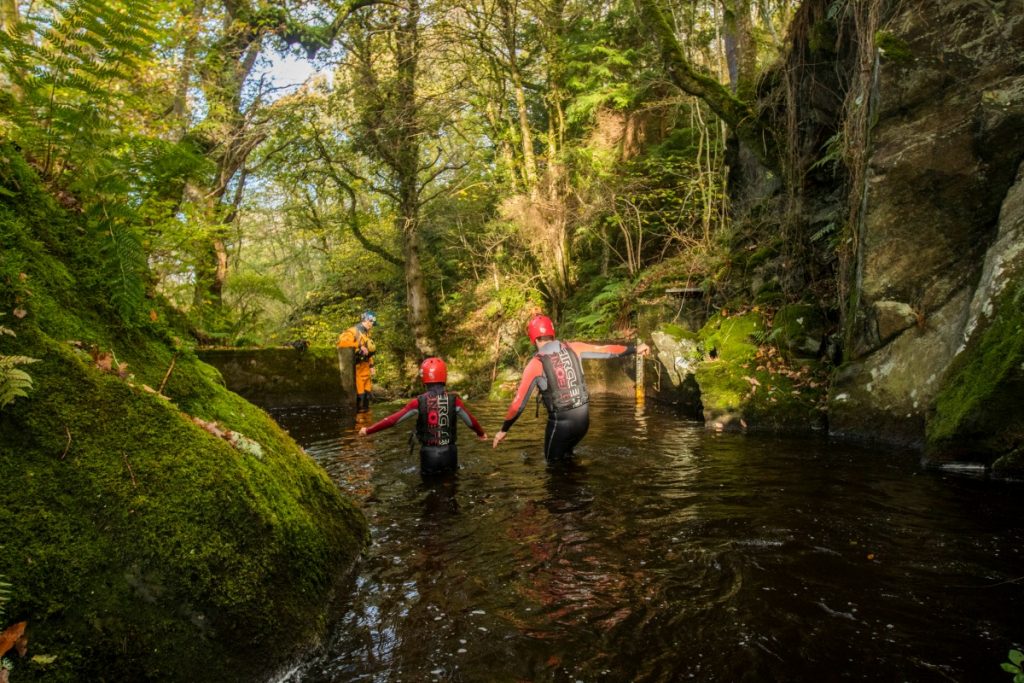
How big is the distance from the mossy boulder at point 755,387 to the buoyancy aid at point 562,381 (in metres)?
3.24

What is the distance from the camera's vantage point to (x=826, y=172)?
1202 cm

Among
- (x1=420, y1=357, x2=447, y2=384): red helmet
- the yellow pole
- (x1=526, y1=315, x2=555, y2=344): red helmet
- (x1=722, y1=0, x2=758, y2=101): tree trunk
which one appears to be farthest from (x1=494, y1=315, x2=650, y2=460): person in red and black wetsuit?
(x1=722, y1=0, x2=758, y2=101): tree trunk

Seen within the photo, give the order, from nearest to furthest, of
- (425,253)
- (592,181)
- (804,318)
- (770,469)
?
(770,469) → (804,318) → (592,181) → (425,253)

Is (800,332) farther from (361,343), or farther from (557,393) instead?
(361,343)

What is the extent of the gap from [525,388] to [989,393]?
5.05m

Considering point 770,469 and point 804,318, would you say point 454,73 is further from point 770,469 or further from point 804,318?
point 770,469

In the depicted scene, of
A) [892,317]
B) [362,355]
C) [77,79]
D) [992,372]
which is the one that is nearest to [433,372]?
[77,79]

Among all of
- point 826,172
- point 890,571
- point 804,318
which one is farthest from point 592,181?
point 890,571

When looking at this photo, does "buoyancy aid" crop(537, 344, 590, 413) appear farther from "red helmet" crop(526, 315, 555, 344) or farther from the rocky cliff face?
the rocky cliff face

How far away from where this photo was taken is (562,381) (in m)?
7.89

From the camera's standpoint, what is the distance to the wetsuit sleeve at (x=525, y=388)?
7668 millimetres

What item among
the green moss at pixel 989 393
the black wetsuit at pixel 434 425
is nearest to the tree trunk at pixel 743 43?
the green moss at pixel 989 393

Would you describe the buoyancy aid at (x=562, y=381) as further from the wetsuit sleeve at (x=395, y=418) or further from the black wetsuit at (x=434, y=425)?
the wetsuit sleeve at (x=395, y=418)

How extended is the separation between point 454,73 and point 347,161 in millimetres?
4484
